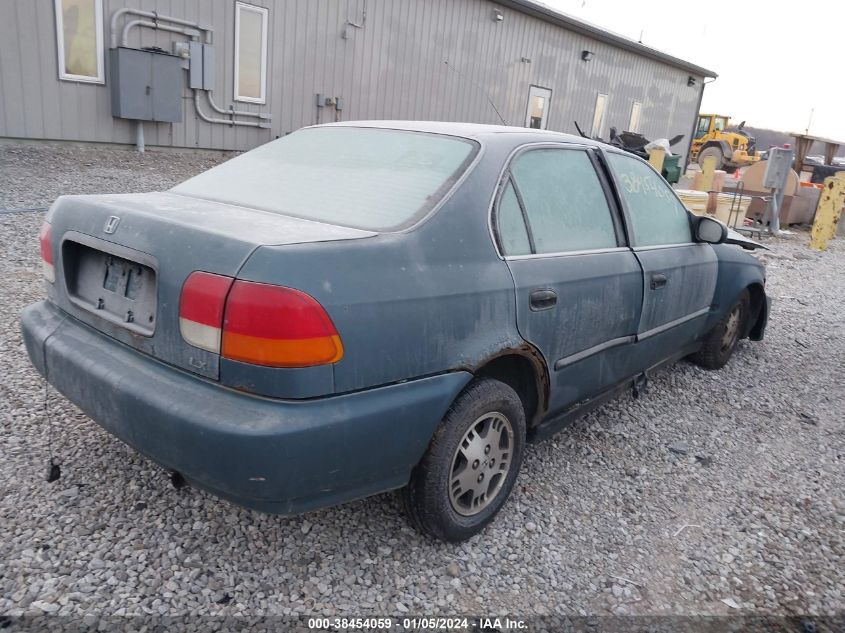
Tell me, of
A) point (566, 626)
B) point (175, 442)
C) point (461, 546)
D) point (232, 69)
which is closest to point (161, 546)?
point (175, 442)

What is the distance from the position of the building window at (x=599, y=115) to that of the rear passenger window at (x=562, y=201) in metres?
17.3

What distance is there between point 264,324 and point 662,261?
7.96 ft

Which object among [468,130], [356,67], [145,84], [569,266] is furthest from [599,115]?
[569,266]

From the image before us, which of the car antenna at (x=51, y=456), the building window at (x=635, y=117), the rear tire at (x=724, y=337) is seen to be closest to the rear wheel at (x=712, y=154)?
the building window at (x=635, y=117)

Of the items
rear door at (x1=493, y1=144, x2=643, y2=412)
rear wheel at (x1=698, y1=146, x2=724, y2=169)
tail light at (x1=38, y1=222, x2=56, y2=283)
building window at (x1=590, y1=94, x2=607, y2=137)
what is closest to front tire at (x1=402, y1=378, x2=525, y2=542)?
rear door at (x1=493, y1=144, x2=643, y2=412)

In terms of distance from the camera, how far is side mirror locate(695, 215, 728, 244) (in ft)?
12.6

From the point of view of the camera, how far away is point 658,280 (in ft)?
11.2

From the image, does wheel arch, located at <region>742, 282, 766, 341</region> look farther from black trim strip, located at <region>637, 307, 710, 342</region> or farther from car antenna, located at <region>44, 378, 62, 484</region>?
car antenna, located at <region>44, 378, 62, 484</region>

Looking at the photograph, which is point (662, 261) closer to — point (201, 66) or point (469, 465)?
point (469, 465)

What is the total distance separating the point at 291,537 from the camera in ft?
8.14

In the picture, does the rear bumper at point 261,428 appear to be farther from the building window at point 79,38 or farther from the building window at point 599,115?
the building window at point 599,115

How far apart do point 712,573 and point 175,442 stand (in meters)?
2.08

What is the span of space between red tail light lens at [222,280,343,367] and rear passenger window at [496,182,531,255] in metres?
0.92

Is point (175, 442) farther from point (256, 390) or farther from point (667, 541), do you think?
point (667, 541)
